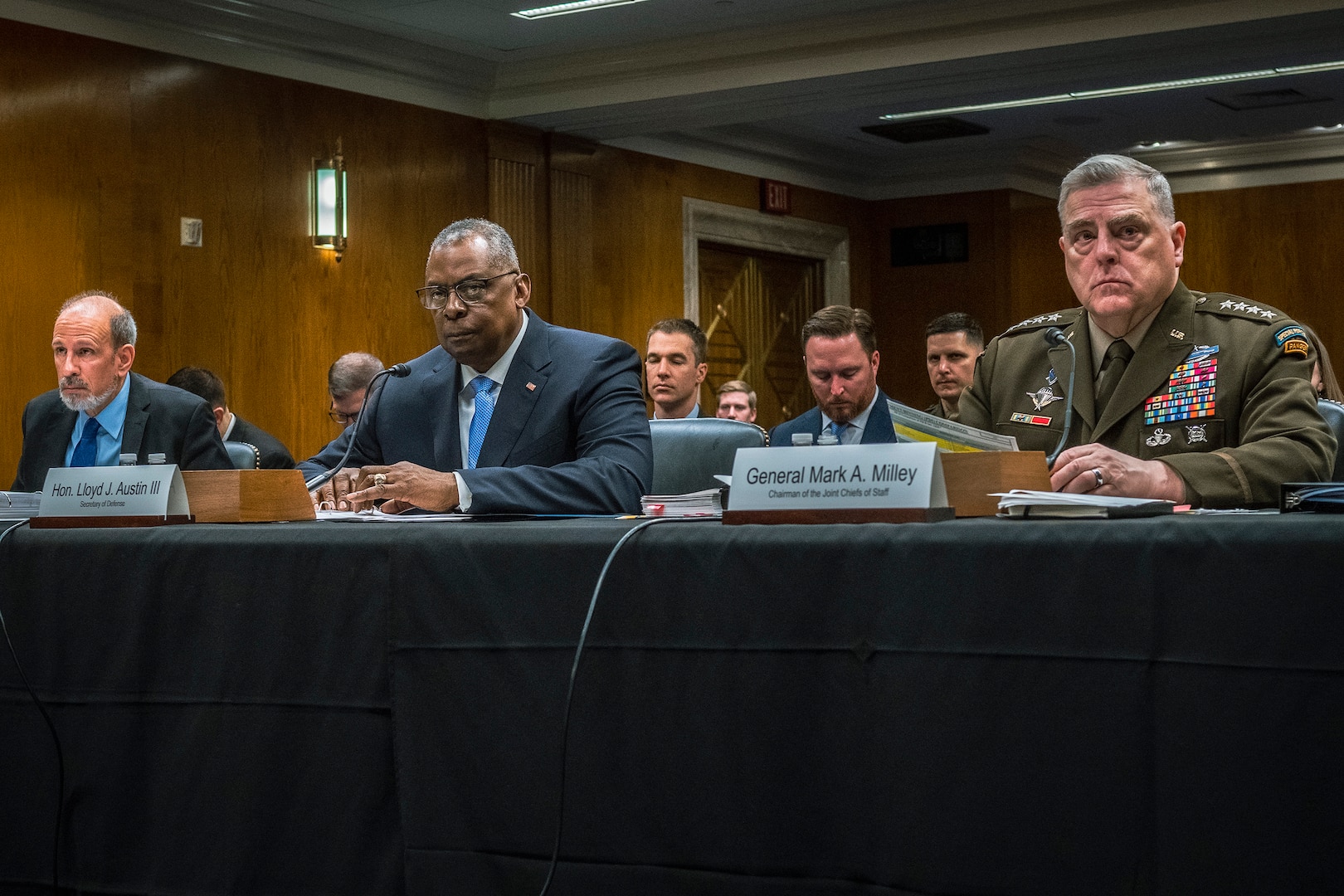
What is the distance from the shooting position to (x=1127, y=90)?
25.4ft

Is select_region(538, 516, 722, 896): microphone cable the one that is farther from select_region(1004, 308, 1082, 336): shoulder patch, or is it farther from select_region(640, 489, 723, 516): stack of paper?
select_region(1004, 308, 1082, 336): shoulder patch

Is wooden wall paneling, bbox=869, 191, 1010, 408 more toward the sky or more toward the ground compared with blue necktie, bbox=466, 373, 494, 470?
more toward the sky

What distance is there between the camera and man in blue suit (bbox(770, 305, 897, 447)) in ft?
12.5

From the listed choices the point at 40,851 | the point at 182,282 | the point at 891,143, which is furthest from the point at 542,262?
the point at 40,851

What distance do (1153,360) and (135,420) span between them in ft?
7.84

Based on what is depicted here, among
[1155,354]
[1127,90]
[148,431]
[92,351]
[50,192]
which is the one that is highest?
[1127,90]

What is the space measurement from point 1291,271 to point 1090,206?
8.38 m

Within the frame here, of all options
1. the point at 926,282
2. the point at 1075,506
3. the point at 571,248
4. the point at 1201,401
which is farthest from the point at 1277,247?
the point at 1075,506

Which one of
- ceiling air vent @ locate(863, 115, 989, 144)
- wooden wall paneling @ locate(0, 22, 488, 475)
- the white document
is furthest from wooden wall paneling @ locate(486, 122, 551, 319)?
the white document

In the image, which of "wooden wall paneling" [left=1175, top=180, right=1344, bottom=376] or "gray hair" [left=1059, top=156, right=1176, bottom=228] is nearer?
"gray hair" [left=1059, top=156, right=1176, bottom=228]

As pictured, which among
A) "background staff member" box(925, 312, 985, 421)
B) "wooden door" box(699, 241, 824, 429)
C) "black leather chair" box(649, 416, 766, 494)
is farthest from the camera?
"wooden door" box(699, 241, 824, 429)

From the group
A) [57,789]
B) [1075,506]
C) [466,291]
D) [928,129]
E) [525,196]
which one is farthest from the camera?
[928,129]

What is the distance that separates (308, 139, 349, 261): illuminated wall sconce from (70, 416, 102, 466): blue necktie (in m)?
2.98

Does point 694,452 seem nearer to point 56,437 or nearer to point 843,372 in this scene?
point 843,372
